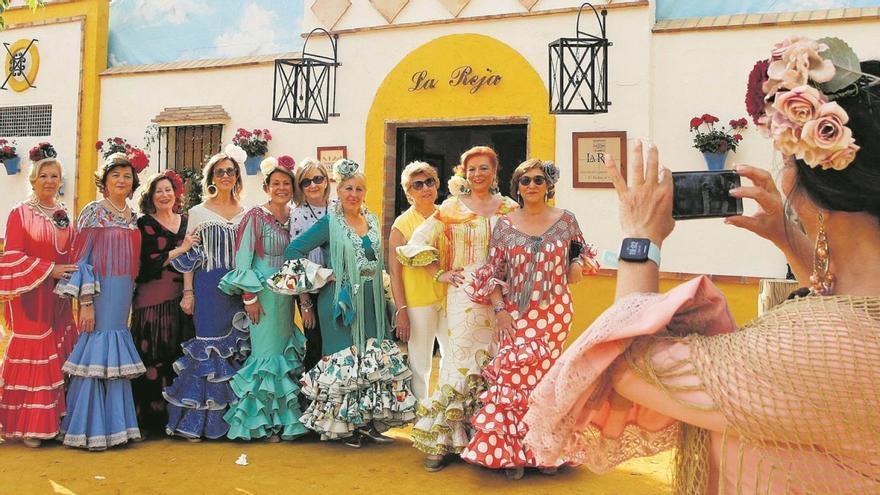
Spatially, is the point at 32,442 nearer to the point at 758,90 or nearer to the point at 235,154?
the point at 235,154

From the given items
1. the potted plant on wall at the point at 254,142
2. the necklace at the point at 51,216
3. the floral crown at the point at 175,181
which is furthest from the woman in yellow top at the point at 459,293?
the potted plant on wall at the point at 254,142

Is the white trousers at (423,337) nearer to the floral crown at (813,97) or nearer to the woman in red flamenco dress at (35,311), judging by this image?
the woman in red flamenco dress at (35,311)

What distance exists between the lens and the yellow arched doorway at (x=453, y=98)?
826cm

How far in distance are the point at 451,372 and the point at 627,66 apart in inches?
173

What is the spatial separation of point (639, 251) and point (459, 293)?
3286 mm

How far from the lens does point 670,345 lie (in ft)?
4.36

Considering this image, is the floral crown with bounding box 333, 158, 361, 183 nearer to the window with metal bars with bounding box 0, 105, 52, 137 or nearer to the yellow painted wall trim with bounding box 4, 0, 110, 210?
the yellow painted wall trim with bounding box 4, 0, 110, 210

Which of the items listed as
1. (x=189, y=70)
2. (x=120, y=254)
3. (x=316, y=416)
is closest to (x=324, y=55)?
(x=189, y=70)

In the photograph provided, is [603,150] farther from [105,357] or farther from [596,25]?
[105,357]

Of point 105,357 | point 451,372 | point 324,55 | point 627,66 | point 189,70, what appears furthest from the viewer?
point 189,70

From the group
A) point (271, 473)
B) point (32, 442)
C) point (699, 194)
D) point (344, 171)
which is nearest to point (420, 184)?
point (344, 171)

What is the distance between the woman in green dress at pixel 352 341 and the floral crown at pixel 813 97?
3.97 m

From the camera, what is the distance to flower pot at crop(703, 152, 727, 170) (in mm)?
7275

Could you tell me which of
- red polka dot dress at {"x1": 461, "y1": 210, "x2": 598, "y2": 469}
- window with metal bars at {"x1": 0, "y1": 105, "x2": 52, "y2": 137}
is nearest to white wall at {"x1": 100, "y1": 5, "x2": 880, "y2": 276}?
red polka dot dress at {"x1": 461, "y1": 210, "x2": 598, "y2": 469}
